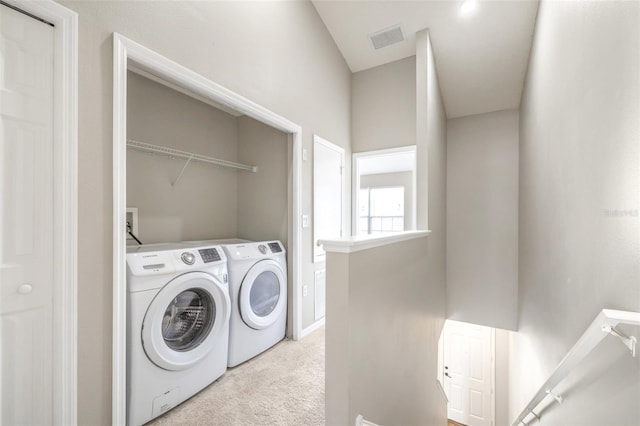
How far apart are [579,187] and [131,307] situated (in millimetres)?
2401

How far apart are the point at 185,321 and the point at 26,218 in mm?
1076

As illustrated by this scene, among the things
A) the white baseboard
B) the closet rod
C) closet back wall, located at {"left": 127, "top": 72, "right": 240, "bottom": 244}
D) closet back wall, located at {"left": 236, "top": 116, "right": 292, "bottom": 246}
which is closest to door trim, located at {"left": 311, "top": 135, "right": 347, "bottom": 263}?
closet back wall, located at {"left": 236, "top": 116, "right": 292, "bottom": 246}

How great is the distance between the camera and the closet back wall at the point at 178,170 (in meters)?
2.44

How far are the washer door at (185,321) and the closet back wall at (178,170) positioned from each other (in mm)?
969

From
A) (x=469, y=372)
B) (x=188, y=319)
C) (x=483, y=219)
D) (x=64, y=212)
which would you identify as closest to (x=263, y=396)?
(x=188, y=319)

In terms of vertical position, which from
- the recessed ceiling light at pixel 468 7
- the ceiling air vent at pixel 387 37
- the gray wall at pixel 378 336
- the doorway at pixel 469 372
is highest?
the ceiling air vent at pixel 387 37

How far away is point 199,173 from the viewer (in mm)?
2941

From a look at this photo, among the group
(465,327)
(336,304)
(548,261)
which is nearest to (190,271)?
(336,304)

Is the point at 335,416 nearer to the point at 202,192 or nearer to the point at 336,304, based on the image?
the point at 336,304

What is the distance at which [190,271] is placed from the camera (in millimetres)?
1839

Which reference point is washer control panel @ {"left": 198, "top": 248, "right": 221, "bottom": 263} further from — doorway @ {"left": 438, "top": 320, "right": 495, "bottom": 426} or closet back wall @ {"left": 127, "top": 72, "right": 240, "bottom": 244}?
doorway @ {"left": 438, "top": 320, "right": 495, "bottom": 426}

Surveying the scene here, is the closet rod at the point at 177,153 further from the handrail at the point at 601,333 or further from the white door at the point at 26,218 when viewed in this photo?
the handrail at the point at 601,333

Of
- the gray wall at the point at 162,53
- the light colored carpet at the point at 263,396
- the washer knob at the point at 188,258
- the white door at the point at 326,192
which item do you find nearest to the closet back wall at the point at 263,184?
the gray wall at the point at 162,53

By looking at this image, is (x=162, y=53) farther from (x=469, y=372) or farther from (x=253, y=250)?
(x=469, y=372)
